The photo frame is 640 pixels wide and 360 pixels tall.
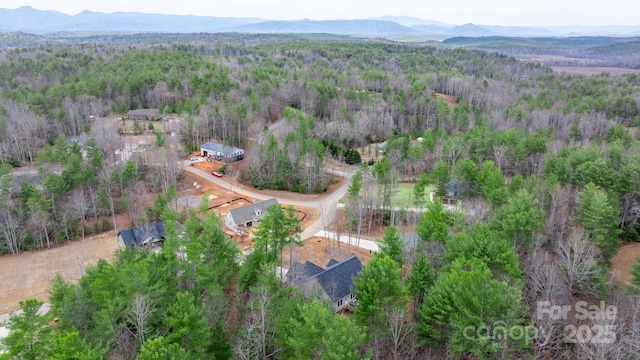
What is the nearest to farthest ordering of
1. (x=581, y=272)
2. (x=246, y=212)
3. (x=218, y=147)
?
1. (x=581, y=272)
2. (x=246, y=212)
3. (x=218, y=147)

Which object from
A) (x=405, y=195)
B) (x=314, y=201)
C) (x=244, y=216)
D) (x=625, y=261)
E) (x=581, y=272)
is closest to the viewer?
(x=581, y=272)

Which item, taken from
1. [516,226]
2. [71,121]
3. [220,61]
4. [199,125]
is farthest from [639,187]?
[220,61]

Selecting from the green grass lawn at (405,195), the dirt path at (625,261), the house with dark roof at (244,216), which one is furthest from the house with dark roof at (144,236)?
the dirt path at (625,261)

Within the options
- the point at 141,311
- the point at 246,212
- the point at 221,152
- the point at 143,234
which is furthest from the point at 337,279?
the point at 221,152

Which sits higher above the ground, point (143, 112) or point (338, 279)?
point (143, 112)

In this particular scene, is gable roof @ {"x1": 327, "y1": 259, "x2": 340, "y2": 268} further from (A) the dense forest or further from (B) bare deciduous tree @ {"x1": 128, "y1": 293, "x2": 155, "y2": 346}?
(B) bare deciduous tree @ {"x1": 128, "y1": 293, "x2": 155, "y2": 346}

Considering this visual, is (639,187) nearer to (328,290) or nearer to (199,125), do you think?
(328,290)

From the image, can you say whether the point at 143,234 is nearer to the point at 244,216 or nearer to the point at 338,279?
the point at 244,216

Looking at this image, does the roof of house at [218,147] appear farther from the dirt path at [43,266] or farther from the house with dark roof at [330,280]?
the house with dark roof at [330,280]
